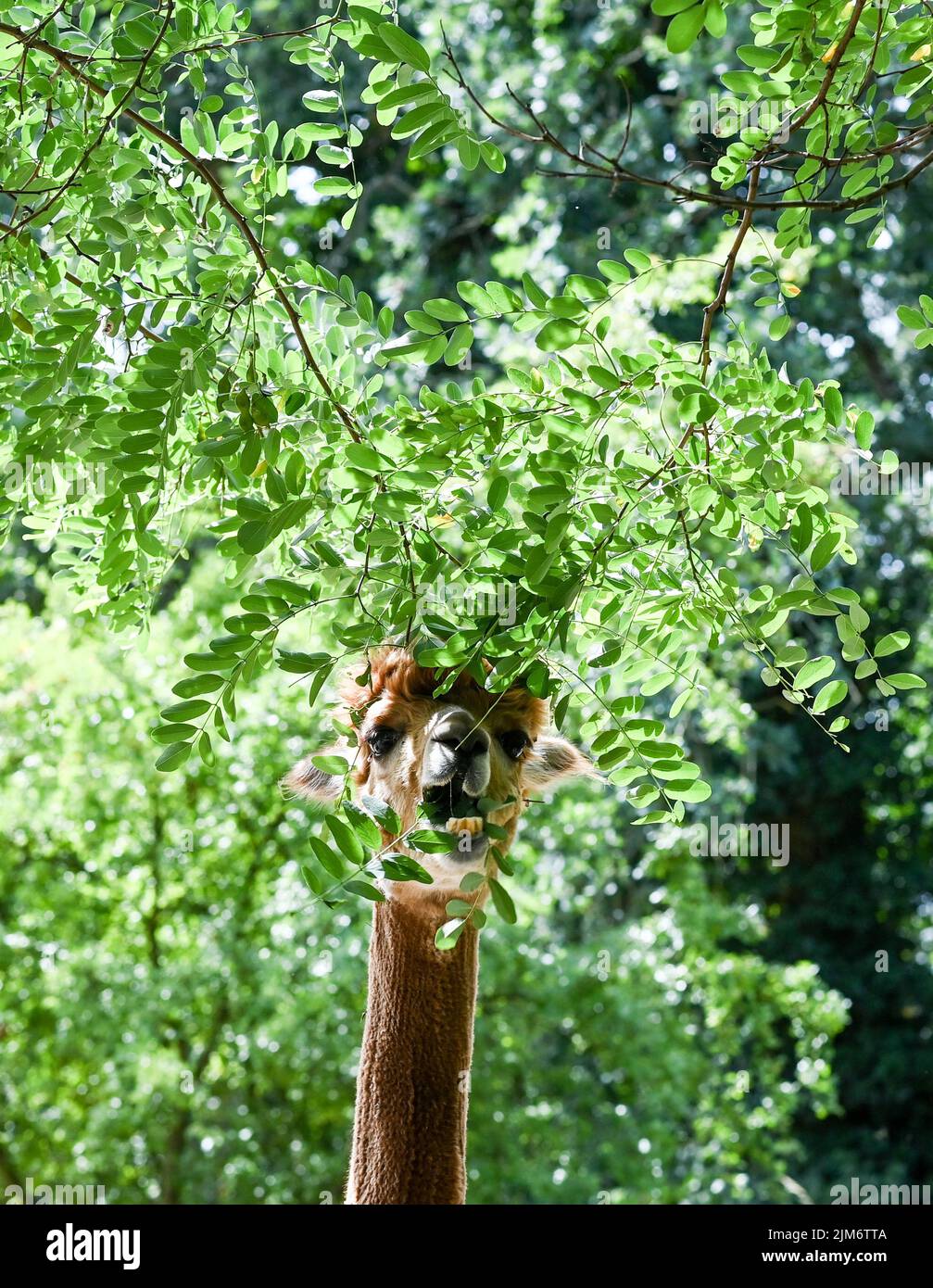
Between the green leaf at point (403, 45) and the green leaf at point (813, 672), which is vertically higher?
the green leaf at point (403, 45)

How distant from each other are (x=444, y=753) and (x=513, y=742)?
41 cm

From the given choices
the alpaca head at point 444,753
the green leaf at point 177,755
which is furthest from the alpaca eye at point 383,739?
the green leaf at point 177,755

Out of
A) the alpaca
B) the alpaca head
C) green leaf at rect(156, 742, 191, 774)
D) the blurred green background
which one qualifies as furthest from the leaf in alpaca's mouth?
the blurred green background

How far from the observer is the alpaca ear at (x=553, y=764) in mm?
2719

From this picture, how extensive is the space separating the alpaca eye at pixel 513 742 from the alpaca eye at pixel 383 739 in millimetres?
180

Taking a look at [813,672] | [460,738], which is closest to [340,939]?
[460,738]

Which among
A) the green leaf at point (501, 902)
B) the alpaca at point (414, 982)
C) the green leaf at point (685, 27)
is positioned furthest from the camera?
the alpaca at point (414, 982)

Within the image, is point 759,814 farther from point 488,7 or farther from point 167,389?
point 167,389

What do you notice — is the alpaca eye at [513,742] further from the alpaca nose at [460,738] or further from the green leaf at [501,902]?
the green leaf at [501,902]

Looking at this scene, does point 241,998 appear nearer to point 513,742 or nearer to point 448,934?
point 513,742

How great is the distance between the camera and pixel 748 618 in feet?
6.48

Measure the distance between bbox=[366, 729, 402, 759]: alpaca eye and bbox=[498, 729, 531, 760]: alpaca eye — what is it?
0.59 ft

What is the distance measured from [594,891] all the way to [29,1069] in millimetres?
3325

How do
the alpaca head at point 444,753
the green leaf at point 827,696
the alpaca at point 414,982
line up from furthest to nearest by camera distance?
the alpaca at point 414,982, the alpaca head at point 444,753, the green leaf at point 827,696
